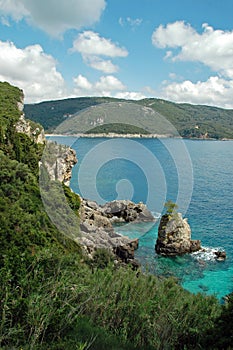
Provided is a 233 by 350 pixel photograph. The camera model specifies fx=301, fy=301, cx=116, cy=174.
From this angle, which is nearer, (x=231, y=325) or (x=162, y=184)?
(x=231, y=325)

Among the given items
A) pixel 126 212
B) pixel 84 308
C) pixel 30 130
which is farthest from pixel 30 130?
pixel 84 308

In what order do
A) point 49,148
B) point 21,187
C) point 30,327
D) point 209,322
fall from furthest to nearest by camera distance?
point 49,148 < point 21,187 < point 209,322 < point 30,327

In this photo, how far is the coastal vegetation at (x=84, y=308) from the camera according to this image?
8211mm

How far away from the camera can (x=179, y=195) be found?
5091 cm

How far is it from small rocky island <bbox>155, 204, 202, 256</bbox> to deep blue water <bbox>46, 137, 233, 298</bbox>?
0.91 m

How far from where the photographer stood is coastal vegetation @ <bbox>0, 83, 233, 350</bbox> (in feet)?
26.9

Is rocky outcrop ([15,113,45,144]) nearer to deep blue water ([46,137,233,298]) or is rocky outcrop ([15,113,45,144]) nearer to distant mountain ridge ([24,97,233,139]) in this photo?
deep blue water ([46,137,233,298])

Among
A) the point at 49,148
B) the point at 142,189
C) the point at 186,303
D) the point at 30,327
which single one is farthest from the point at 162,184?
the point at 30,327

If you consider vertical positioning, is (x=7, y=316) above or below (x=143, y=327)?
above

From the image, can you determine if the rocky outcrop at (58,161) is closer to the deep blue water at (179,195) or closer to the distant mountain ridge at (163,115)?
the deep blue water at (179,195)

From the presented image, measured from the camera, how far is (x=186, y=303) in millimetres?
11523

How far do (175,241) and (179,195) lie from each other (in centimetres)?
2061

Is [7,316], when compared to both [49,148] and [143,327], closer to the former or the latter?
[143,327]

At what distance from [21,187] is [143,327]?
42.4 feet
